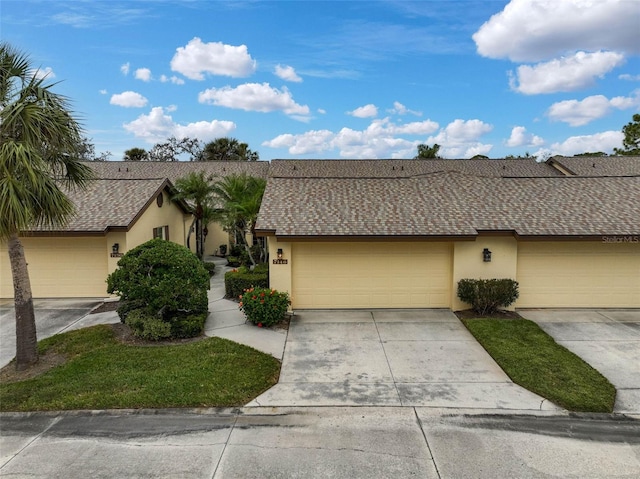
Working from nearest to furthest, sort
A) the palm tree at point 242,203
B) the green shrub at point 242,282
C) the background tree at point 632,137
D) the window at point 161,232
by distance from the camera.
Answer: the green shrub at point 242,282 < the palm tree at point 242,203 < the window at point 161,232 < the background tree at point 632,137

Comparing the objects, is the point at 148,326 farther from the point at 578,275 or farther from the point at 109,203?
the point at 578,275

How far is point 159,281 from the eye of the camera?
891 centimetres

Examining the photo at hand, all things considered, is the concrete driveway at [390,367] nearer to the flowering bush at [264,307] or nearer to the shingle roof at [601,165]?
the flowering bush at [264,307]

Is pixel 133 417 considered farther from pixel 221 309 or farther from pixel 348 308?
pixel 348 308

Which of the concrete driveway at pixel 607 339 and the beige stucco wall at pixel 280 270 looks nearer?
the concrete driveway at pixel 607 339

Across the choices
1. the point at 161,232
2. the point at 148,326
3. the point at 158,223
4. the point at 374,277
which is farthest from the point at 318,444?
the point at 161,232

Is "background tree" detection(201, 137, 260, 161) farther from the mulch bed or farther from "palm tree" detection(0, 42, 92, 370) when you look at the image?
"palm tree" detection(0, 42, 92, 370)

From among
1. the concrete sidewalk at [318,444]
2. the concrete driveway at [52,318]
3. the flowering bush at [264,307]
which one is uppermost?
the flowering bush at [264,307]

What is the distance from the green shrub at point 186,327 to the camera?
9.07m

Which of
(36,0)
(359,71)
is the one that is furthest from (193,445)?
(359,71)

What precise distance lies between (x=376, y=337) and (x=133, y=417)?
5473 millimetres

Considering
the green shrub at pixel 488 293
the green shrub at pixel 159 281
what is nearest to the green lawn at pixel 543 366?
the green shrub at pixel 488 293

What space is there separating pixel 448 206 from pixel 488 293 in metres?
3.04

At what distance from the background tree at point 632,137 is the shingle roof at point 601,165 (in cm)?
1529
